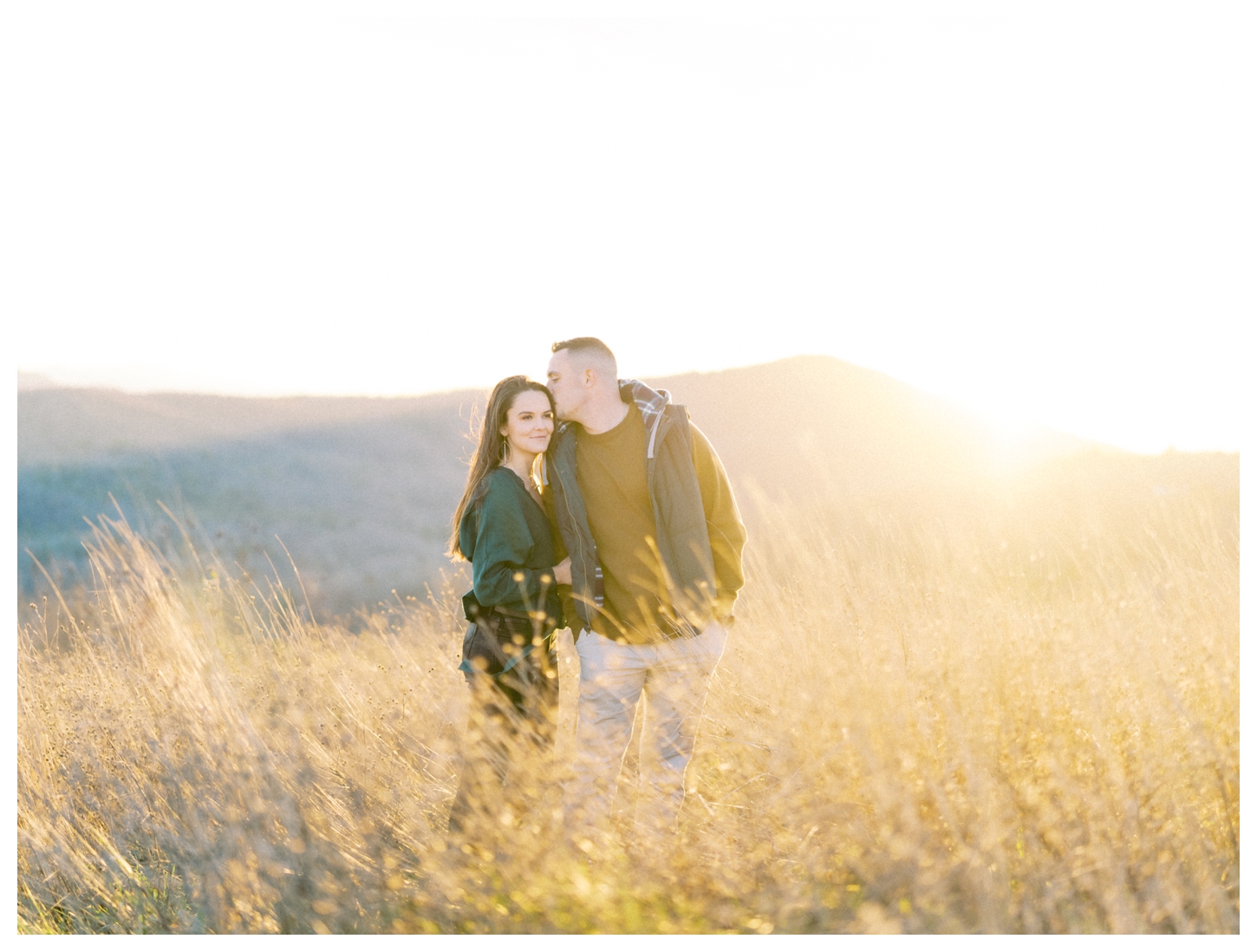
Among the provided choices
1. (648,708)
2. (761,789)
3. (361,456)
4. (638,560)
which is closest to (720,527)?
(638,560)

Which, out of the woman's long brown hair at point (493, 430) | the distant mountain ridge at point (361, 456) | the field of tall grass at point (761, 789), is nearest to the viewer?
the field of tall grass at point (761, 789)

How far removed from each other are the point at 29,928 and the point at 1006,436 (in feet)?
46.8

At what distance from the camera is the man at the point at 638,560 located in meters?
2.99

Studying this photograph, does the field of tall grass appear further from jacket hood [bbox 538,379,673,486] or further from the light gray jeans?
jacket hood [bbox 538,379,673,486]

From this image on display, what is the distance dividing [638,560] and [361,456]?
34.5 m

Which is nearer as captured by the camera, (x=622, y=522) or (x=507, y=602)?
(x=507, y=602)

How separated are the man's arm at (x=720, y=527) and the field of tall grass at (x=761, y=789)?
459 millimetres

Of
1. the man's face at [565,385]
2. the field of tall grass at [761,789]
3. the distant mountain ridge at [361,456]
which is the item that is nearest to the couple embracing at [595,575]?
the man's face at [565,385]

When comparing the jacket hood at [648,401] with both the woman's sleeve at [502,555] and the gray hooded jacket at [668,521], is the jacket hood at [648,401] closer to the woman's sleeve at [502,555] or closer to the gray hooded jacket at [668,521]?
the gray hooded jacket at [668,521]

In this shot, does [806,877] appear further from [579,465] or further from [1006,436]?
[1006,436]

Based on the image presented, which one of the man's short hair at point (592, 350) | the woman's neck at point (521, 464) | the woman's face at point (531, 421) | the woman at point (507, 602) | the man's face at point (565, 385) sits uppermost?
the man's short hair at point (592, 350)

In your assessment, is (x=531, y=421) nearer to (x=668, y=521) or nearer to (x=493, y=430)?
(x=493, y=430)

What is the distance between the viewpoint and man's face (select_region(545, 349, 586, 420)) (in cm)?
308

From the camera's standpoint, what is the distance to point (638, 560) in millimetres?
3043
